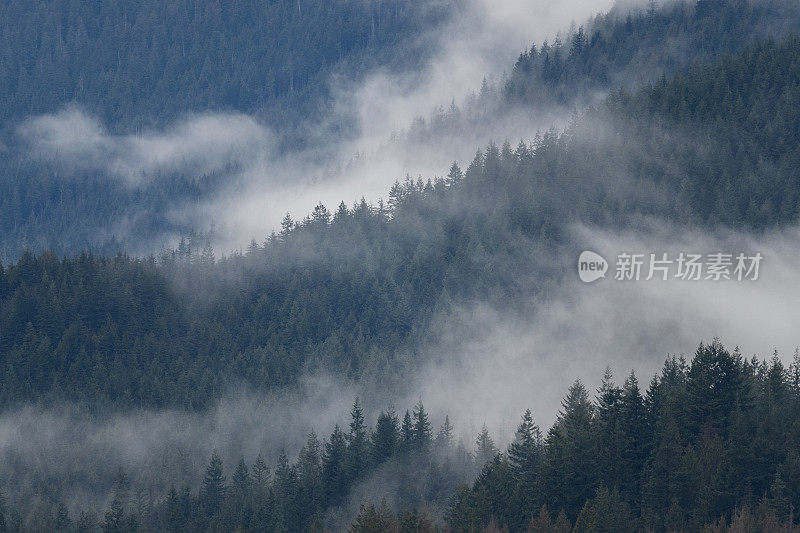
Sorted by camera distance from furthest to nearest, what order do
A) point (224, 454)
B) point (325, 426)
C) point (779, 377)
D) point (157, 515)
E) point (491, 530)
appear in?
point (325, 426) → point (224, 454) → point (157, 515) → point (779, 377) → point (491, 530)

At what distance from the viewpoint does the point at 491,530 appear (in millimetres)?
77625

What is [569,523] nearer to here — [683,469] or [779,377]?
[683,469]

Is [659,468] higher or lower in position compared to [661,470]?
higher

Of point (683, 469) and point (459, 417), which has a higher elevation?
point (459, 417)

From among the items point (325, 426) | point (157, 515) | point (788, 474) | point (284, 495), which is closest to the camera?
point (788, 474)

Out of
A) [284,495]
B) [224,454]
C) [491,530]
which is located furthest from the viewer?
[224,454]

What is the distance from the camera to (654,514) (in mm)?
73750

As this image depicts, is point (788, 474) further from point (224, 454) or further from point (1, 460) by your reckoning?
point (1, 460)

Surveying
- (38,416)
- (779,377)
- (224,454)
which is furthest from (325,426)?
(779,377)

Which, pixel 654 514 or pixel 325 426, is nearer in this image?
pixel 654 514

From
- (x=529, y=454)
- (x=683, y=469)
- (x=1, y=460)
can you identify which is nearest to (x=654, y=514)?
(x=683, y=469)

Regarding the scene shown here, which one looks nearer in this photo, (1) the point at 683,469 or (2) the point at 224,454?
(1) the point at 683,469

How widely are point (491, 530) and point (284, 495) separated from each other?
52.6 m

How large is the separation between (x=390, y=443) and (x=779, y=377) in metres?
51.0
